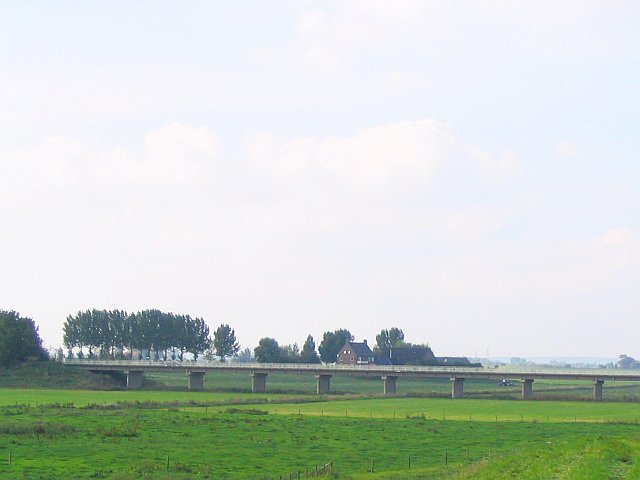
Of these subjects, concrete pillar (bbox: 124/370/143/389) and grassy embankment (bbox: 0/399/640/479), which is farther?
concrete pillar (bbox: 124/370/143/389)

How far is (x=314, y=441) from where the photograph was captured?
6288 centimetres

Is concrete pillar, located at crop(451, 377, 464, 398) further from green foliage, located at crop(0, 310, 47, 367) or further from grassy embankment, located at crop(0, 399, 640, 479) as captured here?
green foliage, located at crop(0, 310, 47, 367)

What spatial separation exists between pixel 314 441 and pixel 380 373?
7978 centimetres

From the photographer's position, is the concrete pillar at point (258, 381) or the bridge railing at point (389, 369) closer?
the bridge railing at point (389, 369)

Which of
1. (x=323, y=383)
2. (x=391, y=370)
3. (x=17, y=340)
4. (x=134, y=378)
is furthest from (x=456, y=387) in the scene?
(x=17, y=340)

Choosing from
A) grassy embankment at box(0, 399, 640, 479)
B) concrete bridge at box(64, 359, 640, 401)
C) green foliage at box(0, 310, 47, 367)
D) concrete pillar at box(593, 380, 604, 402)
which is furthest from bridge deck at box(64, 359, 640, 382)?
grassy embankment at box(0, 399, 640, 479)

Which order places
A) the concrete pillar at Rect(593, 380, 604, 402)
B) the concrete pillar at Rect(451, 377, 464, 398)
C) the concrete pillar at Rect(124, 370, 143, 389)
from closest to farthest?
the concrete pillar at Rect(593, 380, 604, 402) < the concrete pillar at Rect(451, 377, 464, 398) < the concrete pillar at Rect(124, 370, 143, 389)

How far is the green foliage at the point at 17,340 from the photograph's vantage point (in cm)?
16662

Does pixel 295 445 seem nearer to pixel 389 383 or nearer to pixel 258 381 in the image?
pixel 389 383

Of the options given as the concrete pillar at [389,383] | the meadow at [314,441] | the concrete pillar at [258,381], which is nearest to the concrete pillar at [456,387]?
the concrete pillar at [389,383]

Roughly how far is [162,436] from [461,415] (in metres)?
39.2

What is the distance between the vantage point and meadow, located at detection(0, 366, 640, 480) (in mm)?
46375

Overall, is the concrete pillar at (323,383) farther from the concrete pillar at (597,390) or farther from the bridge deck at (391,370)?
the concrete pillar at (597,390)

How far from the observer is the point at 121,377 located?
162500mm
